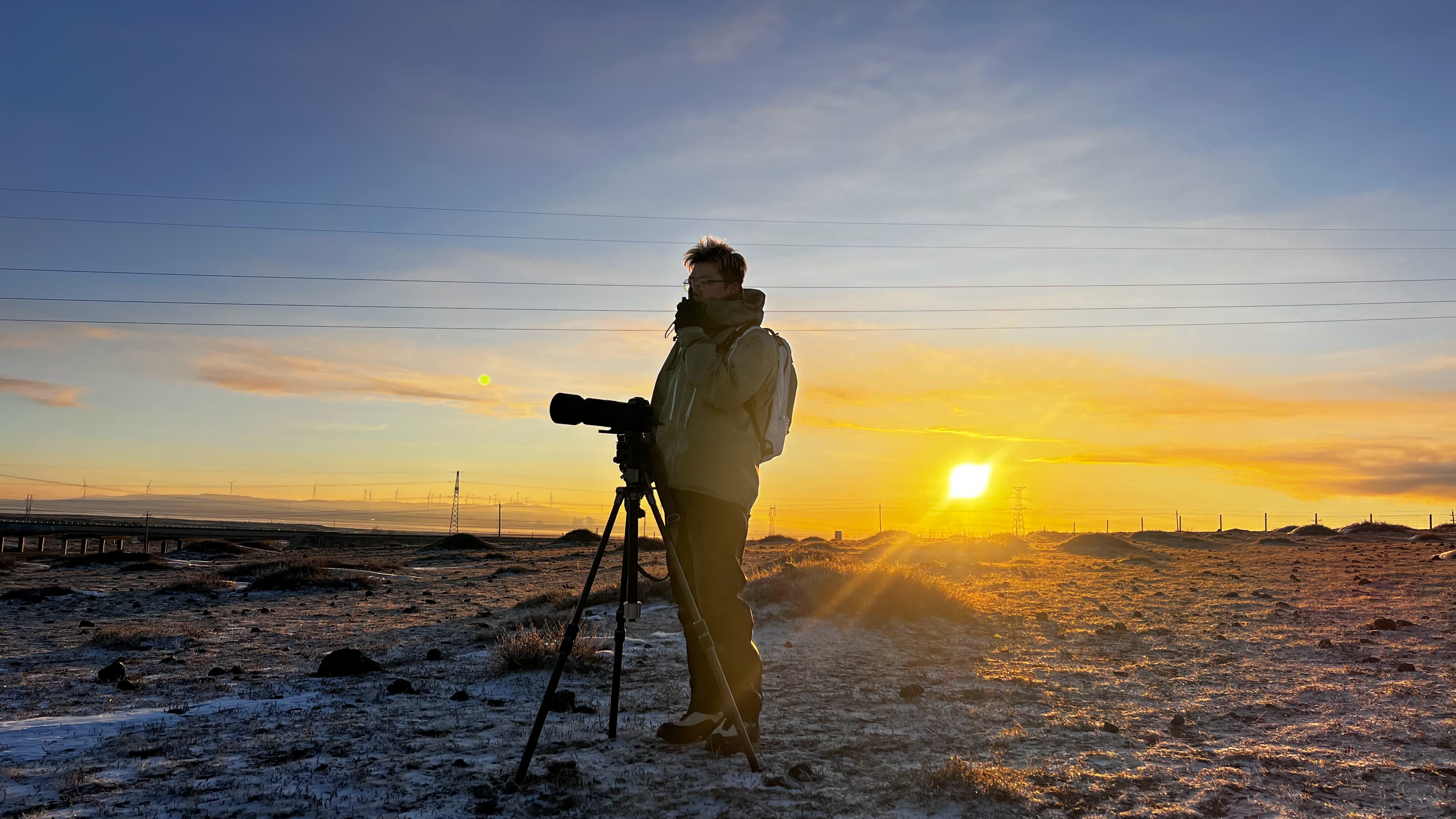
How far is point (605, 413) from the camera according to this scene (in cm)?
400

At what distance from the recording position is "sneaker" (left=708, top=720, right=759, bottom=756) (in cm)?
417

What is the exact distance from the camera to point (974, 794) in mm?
3650

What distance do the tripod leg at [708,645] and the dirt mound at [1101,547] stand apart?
26405 millimetres

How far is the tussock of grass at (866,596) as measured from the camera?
30.1 ft

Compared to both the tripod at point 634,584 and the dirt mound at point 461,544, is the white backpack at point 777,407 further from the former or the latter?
the dirt mound at point 461,544

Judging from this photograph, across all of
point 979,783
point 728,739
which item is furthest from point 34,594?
point 979,783

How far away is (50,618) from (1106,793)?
43.0 feet

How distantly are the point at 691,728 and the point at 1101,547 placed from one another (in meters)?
33.0

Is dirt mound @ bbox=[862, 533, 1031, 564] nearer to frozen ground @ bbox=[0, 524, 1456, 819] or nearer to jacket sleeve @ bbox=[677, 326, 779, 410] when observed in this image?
frozen ground @ bbox=[0, 524, 1456, 819]

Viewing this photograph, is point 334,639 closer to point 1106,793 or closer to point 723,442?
point 723,442

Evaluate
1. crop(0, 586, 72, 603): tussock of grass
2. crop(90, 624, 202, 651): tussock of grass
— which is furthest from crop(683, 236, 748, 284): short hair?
crop(0, 586, 72, 603): tussock of grass

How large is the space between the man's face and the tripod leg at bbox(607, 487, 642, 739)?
3.85 feet

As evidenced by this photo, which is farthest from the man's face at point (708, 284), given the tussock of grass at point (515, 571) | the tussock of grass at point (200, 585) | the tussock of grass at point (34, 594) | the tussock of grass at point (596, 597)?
the tussock of grass at point (515, 571)

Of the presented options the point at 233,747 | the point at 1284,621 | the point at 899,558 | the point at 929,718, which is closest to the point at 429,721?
the point at 233,747
